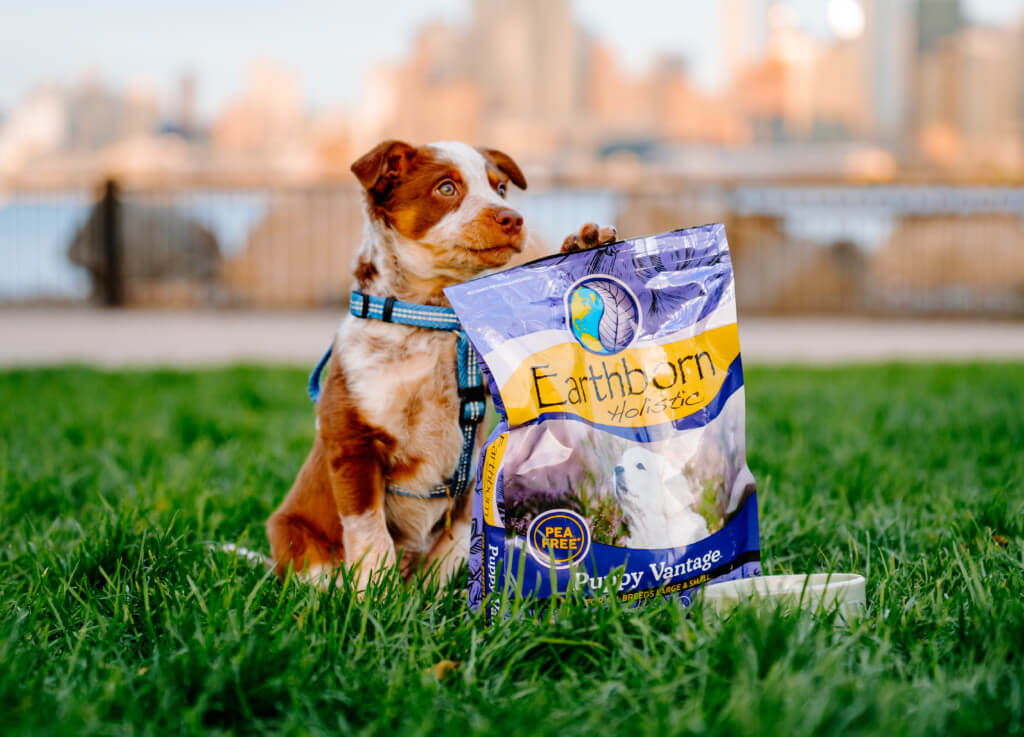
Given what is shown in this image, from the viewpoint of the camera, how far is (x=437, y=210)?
1.36 metres

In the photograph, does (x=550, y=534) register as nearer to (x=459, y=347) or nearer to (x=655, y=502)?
(x=655, y=502)

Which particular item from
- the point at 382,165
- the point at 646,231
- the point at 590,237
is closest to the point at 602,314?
the point at 590,237

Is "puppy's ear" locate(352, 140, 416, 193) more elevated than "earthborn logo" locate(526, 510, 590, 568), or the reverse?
"puppy's ear" locate(352, 140, 416, 193)

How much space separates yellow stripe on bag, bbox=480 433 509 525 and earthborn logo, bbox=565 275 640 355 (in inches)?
7.5

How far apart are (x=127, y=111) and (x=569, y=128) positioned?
5572 millimetres

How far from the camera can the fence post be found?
8.11 metres

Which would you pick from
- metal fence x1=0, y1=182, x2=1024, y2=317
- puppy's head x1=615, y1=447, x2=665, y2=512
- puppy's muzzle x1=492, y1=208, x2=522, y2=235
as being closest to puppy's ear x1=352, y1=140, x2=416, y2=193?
puppy's muzzle x1=492, y1=208, x2=522, y2=235

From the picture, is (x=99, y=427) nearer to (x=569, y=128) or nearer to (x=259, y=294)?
(x=259, y=294)

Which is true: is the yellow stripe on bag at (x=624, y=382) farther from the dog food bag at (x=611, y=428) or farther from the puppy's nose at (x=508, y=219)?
the puppy's nose at (x=508, y=219)

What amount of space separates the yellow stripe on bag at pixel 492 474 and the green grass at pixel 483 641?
15 centimetres

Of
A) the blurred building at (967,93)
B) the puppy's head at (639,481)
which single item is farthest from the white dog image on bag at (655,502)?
the blurred building at (967,93)

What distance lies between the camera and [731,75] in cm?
1082

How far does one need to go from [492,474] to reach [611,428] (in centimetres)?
18

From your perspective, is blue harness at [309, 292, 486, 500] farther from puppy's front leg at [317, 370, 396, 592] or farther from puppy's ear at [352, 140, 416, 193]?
puppy's ear at [352, 140, 416, 193]
